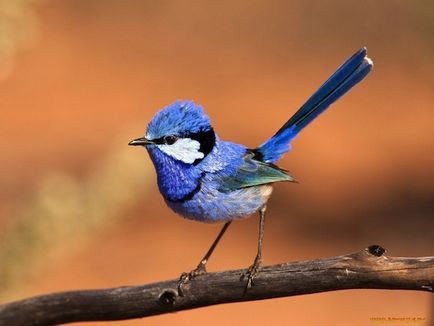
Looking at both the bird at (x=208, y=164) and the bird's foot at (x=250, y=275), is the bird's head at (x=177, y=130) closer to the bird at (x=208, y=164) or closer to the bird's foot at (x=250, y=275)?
the bird at (x=208, y=164)

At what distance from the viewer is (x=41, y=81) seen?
13023mm

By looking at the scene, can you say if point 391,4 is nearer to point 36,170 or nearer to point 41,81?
point 41,81

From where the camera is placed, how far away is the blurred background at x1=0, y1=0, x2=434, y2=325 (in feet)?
16.1

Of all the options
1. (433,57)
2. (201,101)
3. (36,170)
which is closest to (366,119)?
(201,101)

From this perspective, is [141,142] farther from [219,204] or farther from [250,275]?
[250,275]

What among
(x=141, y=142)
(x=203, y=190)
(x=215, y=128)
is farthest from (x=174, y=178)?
(x=215, y=128)

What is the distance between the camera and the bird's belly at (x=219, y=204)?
408cm

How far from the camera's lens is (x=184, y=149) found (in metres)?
4.05

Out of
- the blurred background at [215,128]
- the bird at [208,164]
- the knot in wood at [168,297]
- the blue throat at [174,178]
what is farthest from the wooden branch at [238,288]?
the blue throat at [174,178]

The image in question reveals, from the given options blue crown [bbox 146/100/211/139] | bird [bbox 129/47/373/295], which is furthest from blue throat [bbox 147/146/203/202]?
blue crown [bbox 146/100/211/139]

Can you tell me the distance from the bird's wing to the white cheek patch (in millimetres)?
206

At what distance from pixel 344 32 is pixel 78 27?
4.32 meters

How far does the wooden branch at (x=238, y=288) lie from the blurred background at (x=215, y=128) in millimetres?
636

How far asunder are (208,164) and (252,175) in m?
0.24
